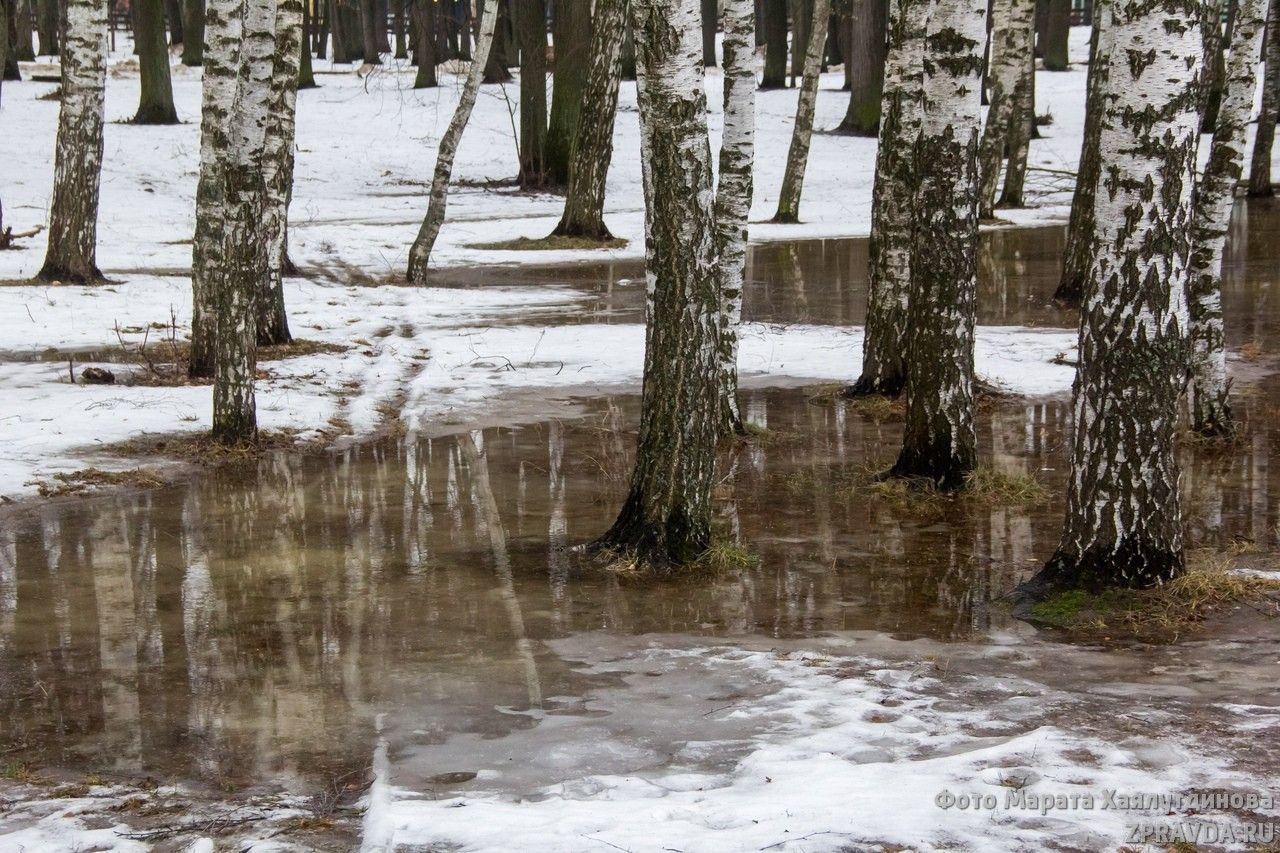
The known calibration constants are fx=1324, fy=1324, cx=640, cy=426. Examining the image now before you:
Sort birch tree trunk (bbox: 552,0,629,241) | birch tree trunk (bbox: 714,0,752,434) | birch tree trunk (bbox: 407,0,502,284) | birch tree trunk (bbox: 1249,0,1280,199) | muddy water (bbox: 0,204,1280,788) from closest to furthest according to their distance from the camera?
muddy water (bbox: 0,204,1280,788) → birch tree trunk (bbox: 714,0,752,434) → birch tree trunk (bbox: 407,0,502,284) → birch tree trunk (bbox: 552,0,629,241) → birch tree trunk (bbox: 1249,0,1280,199)

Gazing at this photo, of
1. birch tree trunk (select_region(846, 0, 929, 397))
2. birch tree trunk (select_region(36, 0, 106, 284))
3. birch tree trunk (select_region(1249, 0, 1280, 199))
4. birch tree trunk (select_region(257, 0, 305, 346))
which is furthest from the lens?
birch tree trunk (select_region(1249, 0, 1280, 199))

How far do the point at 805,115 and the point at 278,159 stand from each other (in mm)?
13285

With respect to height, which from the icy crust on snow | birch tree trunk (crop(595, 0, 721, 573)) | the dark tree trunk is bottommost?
the icy crust on snow

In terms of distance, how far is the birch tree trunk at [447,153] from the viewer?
16.7 meters

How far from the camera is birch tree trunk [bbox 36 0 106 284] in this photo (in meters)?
16.1

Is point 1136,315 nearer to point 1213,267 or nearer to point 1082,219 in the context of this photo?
point 1213,267

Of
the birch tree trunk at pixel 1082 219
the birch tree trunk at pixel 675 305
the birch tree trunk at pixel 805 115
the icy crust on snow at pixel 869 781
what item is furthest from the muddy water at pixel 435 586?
the birch tree trunk at pixel 805 115

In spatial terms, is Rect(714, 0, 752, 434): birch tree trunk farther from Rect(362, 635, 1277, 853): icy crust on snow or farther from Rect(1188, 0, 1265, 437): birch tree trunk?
Rect(362, 635, 1277, 853): icy crust on snow

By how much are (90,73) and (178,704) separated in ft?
43.2

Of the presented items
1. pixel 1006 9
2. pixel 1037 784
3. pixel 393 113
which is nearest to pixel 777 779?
pixel 1037 784

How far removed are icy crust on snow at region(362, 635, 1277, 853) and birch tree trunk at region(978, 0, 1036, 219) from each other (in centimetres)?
1836

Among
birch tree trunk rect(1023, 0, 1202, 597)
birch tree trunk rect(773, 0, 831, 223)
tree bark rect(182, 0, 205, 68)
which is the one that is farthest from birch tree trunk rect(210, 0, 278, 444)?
tree bark rect(182, 0, 205, 68)

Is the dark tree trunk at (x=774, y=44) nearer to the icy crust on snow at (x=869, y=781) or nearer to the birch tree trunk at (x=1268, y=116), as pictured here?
the birch tree trunk at (x=1268, y=116)

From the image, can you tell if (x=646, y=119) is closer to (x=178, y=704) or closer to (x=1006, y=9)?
(x=178, y=704)
